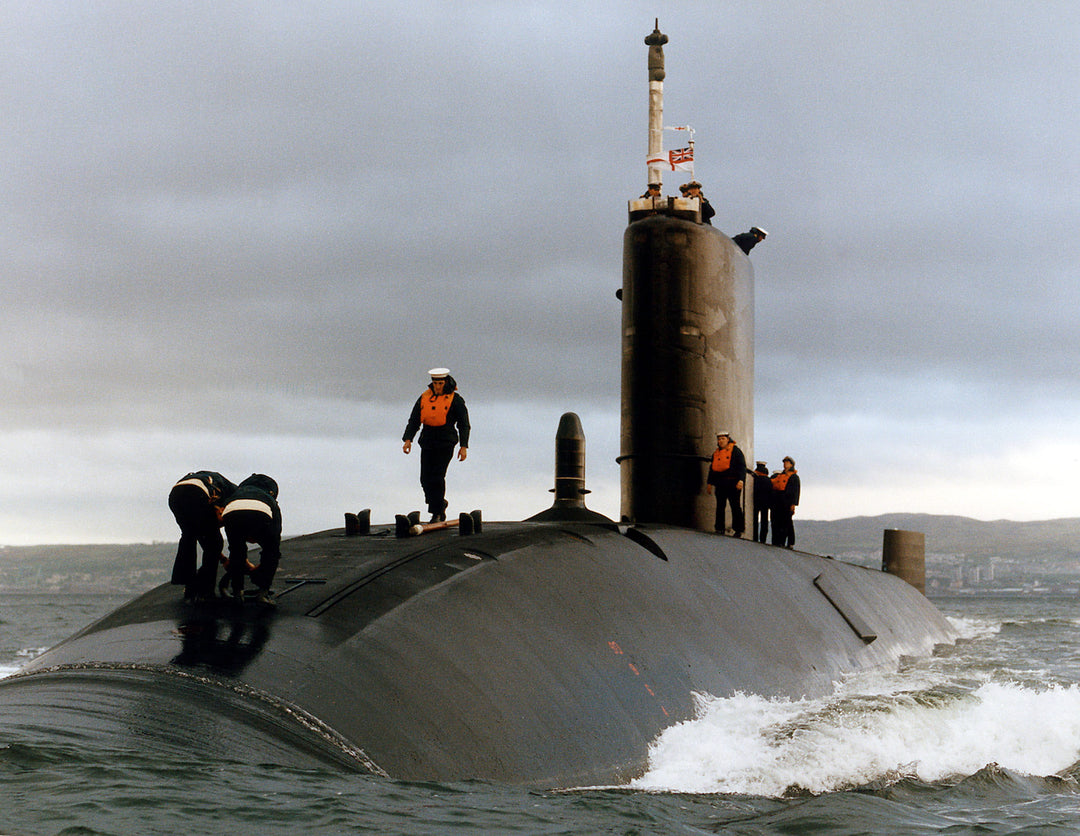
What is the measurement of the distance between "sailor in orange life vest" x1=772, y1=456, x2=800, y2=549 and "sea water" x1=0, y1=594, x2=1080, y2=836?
490cm

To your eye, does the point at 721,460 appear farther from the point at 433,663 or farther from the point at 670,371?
the point at 433,663

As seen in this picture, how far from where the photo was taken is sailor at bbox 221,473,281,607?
705 cm

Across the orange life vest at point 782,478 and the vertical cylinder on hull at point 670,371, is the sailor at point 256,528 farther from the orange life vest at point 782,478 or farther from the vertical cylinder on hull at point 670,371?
the orange life vest at point 782,478

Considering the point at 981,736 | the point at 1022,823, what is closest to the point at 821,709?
the point at 981,736

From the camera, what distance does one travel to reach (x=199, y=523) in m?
7.43

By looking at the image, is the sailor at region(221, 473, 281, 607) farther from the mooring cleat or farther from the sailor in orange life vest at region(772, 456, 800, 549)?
the sailor in orange life vest at region(772, 456, 800, 549)

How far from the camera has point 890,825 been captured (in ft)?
20.5

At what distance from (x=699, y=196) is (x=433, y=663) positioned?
9322mm

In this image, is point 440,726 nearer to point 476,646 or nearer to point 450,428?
point 476,646

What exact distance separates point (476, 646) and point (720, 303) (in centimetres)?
785

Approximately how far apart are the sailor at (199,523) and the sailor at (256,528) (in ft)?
0.51

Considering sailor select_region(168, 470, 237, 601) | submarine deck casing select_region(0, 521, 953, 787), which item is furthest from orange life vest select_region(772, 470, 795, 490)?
sailor select_region(168, 470, 237, 601)

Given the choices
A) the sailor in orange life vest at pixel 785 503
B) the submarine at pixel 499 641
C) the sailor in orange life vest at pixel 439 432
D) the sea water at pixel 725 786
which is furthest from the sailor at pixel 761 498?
the sailor in orange life vest at pixel 439 432

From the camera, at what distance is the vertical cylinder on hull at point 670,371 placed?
45.1 feet
